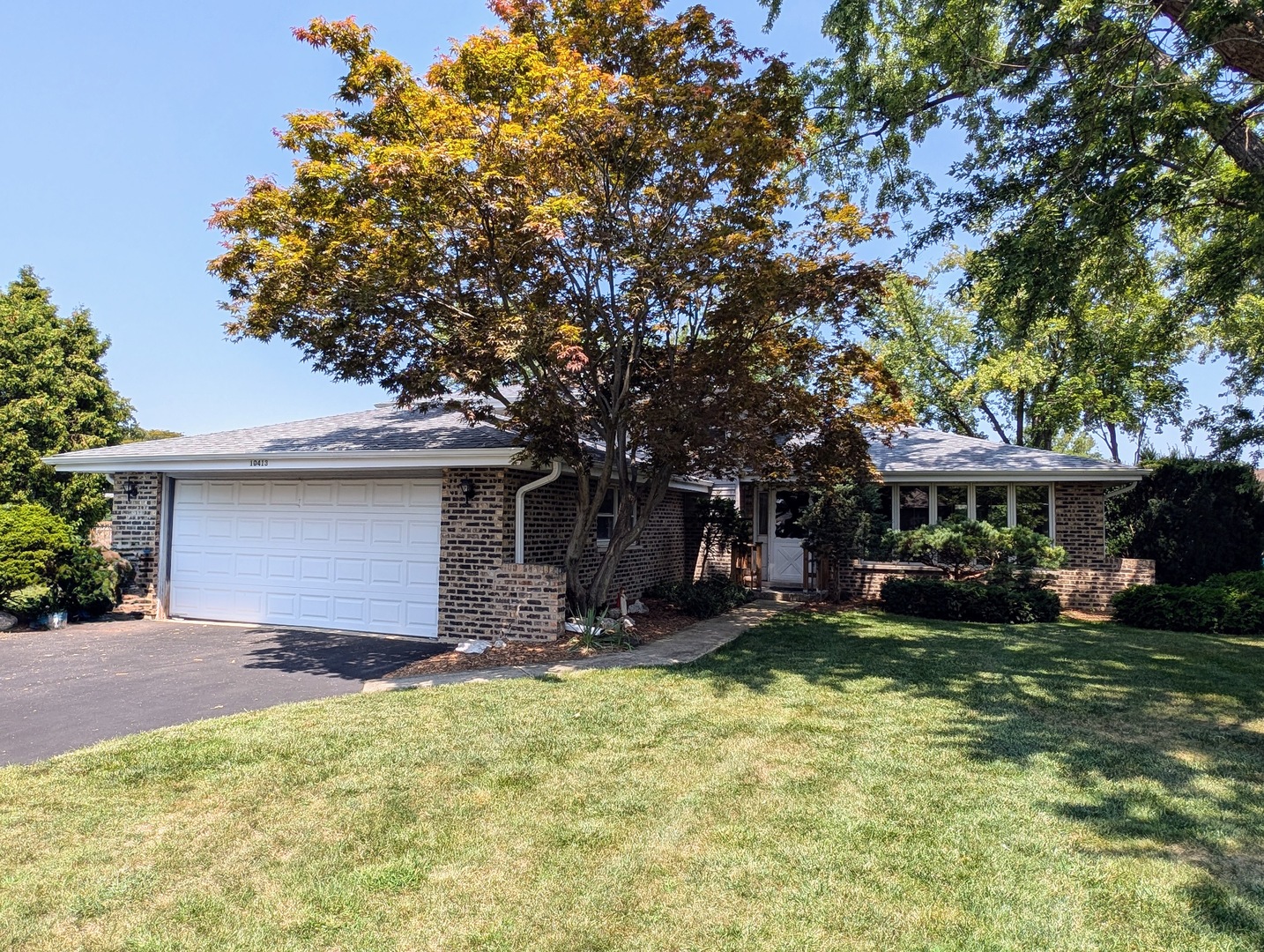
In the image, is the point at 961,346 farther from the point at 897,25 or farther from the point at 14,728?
the point at 14,728

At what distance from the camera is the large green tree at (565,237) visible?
7316 mm

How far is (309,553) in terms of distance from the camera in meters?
10.5

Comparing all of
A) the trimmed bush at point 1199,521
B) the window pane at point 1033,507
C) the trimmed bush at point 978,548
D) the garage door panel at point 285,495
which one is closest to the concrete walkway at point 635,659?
the trimmed bush at point 978,548

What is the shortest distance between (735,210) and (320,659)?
7.24 metres

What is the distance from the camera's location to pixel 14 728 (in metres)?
5.40

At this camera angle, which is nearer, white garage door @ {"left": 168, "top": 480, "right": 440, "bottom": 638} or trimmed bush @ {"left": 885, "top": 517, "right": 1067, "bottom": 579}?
white garage door @ {"left": 168, "top": 480, "right": 440, "bottom": 638}

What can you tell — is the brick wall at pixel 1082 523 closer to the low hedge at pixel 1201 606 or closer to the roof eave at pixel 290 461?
the low hedge at pixel 1201 606

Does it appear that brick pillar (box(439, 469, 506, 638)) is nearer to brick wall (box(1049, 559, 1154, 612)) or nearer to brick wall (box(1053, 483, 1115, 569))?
brick wall (box(1049, 559, 1154, 612))

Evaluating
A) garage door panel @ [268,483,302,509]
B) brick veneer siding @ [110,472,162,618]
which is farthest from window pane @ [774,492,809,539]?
brick veneer siding @ [110,472,162,618]

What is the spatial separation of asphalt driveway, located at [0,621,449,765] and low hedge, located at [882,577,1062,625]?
836 centimetres

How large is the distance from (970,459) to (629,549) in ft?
25.1

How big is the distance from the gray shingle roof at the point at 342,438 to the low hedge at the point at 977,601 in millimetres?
7889

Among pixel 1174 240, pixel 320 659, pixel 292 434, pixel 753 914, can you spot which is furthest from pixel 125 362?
pixel 1174 240

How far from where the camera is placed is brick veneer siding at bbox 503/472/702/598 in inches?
378
